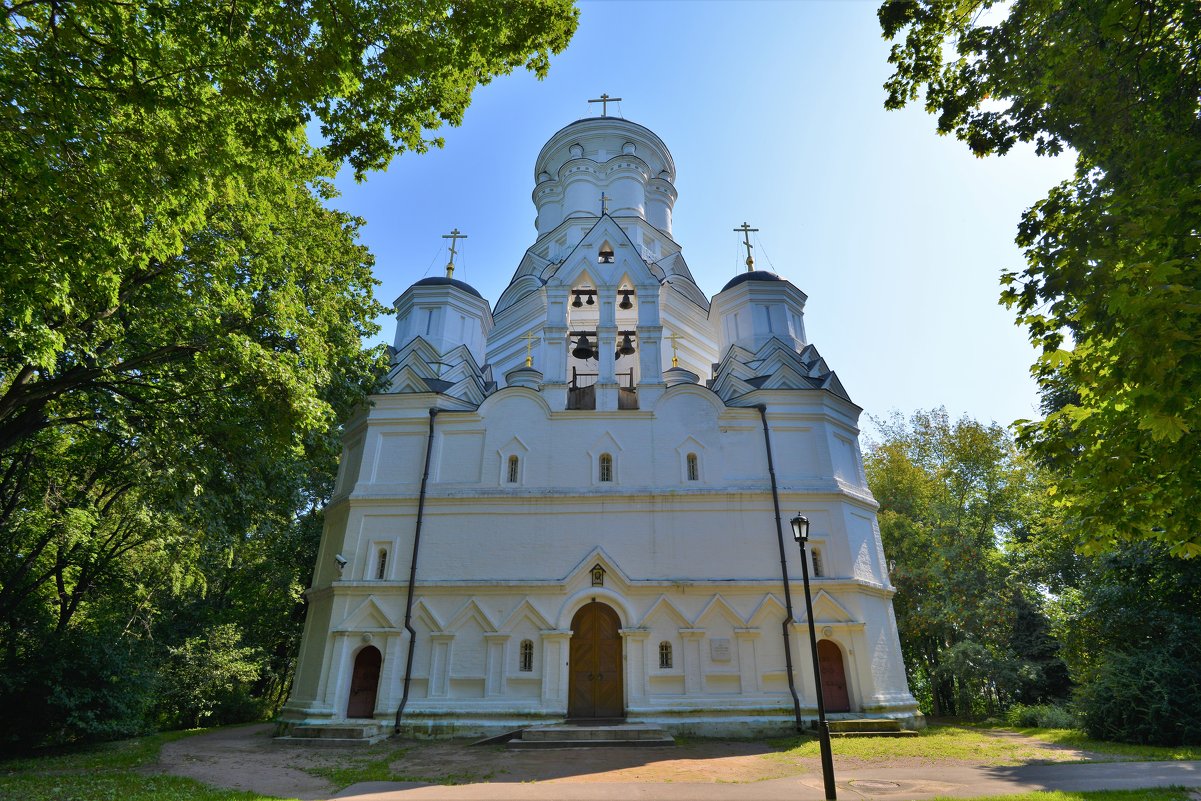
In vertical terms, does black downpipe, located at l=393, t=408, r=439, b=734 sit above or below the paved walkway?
above

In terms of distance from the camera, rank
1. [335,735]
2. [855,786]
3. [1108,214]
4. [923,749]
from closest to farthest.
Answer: [1108,214]
[855,786]
[923,749]
[335,735]

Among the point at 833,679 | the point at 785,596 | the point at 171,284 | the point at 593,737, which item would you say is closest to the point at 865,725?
the point at 833,679

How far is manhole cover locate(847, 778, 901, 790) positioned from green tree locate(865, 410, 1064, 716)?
12.9m

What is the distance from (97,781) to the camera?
33.7 ft

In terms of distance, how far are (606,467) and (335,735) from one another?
9.69 m

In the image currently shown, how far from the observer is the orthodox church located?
16375 millimetres

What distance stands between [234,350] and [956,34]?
42.2 ft

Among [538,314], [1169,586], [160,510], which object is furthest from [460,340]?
[1169,586]

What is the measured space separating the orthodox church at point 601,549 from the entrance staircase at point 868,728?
0.38 meters

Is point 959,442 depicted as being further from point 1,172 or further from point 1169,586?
point 1,172

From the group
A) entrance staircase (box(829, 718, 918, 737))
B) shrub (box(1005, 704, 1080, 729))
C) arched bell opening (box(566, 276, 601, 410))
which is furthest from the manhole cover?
arched bell opening (box(566, 276, 601, 410))

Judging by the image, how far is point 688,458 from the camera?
1880 centimetres

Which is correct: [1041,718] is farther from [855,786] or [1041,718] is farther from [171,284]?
[171,284]

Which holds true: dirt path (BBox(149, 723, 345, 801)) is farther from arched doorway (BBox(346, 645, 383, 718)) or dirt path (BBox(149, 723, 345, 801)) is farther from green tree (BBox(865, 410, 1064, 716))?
green tree (BBox(865, 410, 1064, 716))
